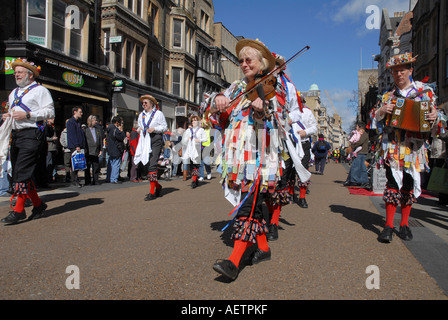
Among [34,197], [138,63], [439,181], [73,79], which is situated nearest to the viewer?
[34,197]

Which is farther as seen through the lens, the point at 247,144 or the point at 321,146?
the point at 321,146

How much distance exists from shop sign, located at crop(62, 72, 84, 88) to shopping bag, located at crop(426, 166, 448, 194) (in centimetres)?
1441

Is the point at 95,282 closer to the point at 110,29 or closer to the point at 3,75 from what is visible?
the point at 3,75

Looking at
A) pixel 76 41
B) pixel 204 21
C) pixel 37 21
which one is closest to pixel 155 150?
pixel 37 21

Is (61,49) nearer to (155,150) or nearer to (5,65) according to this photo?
(5,65)

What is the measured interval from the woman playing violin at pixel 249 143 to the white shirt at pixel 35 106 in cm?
274

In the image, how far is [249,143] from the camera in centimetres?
315

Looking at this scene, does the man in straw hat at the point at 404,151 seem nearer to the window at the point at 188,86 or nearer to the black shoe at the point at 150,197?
the black shoe at the point at 150,197

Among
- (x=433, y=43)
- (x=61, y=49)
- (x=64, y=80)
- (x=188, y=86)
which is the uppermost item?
(x=433, y=43)

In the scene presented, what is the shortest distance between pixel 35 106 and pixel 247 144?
3.34m

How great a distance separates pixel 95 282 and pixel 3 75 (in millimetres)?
13551

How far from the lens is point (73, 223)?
186 inches

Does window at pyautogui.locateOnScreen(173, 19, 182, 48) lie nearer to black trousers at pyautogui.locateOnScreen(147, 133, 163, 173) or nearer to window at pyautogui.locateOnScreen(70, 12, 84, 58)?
window at pyautogui.locateOnScreen(70, 12, 84, 58)
